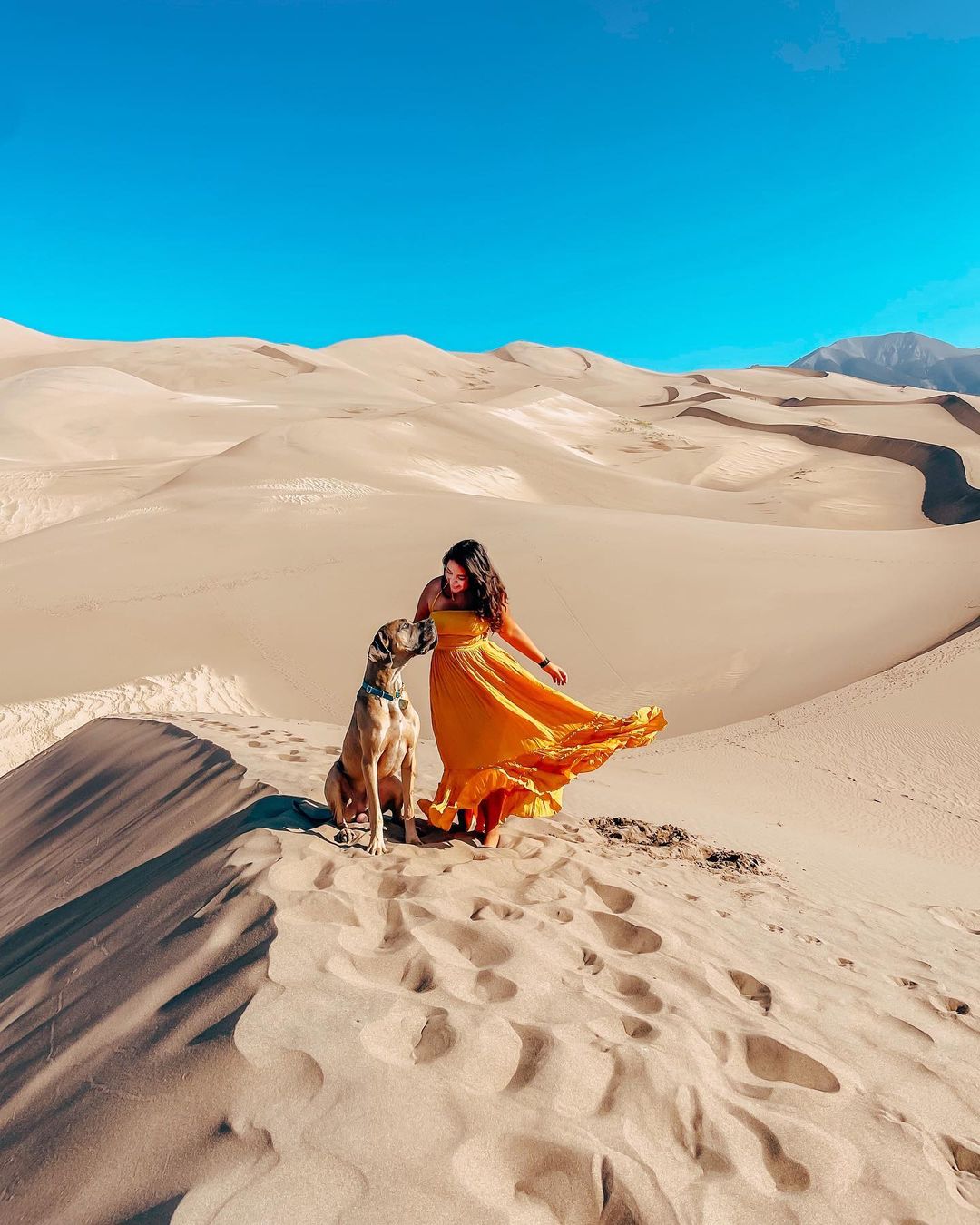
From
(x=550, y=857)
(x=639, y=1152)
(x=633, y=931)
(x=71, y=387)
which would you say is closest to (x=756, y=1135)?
(x=639, y=1152)

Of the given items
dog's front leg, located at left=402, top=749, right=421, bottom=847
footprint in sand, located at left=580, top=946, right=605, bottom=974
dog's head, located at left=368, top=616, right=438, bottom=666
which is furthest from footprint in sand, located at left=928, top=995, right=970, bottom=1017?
dog's head, located at left=368, top=616, right=438, bottom=666

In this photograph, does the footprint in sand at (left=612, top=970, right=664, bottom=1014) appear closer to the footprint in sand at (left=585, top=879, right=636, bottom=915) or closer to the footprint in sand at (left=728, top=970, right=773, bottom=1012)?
the footprint in sand at (left=728, top=970, right=773, bottom=1012)

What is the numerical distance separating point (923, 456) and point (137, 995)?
3559 centimetres

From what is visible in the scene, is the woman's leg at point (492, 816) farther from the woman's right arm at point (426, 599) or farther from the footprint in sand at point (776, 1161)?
the footprint in sand at point (776, 1161)

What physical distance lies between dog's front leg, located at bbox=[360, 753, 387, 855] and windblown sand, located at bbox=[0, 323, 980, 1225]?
178 mm

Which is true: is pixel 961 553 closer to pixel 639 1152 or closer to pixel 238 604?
pixel 238 604

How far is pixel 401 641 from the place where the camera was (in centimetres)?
353

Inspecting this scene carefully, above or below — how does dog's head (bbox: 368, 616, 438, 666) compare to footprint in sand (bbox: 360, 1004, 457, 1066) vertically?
above

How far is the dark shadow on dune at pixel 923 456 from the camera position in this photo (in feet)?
83.9

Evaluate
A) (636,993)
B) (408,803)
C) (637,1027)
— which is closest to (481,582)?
(408,803)

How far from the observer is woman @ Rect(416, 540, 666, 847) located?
405cm

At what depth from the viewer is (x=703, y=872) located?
4.27 meters

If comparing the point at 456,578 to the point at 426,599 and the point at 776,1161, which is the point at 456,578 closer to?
the point at 426,599

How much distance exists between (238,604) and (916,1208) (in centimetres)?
1047
